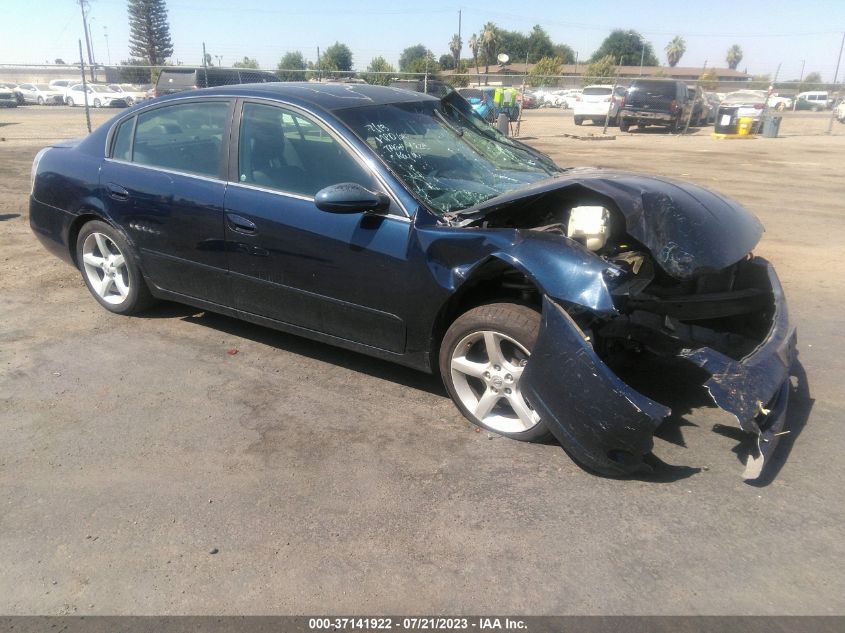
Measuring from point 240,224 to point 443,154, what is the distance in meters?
1.32

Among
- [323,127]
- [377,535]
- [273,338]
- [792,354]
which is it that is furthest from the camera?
Result: [273,338]

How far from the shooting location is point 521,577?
2.52 meters

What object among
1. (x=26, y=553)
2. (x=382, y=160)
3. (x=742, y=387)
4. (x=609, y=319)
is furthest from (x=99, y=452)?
(x=742, y=387)

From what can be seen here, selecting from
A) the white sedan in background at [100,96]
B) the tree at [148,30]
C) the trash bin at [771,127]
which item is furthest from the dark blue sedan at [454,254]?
the tree at [148,30]

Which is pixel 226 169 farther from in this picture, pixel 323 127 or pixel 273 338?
pixel 273 338

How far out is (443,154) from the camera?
4.22 metres

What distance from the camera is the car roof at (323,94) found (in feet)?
13.4

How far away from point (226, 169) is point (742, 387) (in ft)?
10.3

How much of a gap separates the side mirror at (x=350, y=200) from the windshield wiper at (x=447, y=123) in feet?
4.10

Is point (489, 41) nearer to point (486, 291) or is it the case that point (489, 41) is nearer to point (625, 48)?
point (625, 48)

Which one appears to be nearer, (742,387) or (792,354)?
(742,387)

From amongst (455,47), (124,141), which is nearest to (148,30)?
(455,47)

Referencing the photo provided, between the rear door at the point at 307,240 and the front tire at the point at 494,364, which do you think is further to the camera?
the rear door at the point at 307,240

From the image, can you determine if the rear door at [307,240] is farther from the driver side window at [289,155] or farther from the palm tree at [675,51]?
the palm tree at [675,51]
